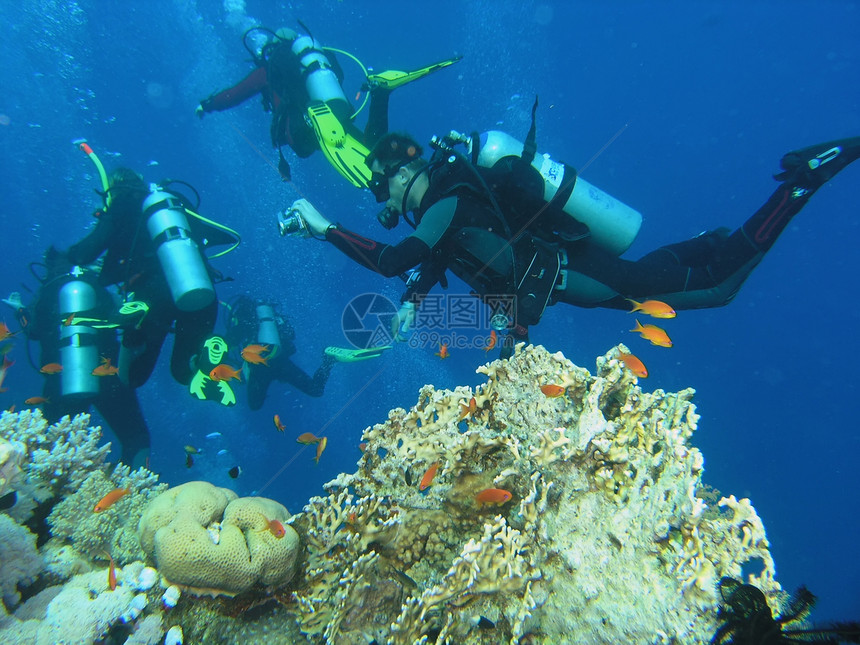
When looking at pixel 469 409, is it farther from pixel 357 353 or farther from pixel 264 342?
pixel 264 342

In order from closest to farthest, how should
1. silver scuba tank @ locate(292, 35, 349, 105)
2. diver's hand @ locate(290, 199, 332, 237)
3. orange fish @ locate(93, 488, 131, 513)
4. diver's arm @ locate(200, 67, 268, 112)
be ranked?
orange fish @ locate(93, 488, 131, 513)
diver's hand @ locate(290, 199, 332, 237)
silver scuba tank @ locate(292, 35, 349, 105)
diver's arm @ locate(200, 67, 268, 112)

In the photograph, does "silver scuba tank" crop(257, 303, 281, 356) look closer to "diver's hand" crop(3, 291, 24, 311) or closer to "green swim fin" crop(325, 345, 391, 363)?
"green swim fin" crop(325, 345, 391, 363)

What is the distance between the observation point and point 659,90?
56.1 m

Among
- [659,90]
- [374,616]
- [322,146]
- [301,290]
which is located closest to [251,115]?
[301,290]

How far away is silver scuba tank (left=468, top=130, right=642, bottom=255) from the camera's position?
15.5 feet

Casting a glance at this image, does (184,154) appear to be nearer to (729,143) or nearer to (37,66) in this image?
(37,66)

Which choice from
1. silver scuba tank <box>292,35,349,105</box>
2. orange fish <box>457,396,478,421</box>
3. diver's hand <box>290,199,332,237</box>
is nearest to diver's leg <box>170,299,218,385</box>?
diver's hand <box>290,199,332,237</box>

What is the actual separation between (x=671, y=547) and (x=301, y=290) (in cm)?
4025

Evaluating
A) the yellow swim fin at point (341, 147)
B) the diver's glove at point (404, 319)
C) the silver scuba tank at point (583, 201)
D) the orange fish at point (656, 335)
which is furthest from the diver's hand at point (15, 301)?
the orange fish at point (656, 335)

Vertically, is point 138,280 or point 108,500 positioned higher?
point 138,280

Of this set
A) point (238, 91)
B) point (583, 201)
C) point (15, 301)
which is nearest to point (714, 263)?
point (583, 201)

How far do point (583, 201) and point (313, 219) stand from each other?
3.26m

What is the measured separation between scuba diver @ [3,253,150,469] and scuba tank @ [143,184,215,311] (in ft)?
2.26

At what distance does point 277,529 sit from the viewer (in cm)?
269
